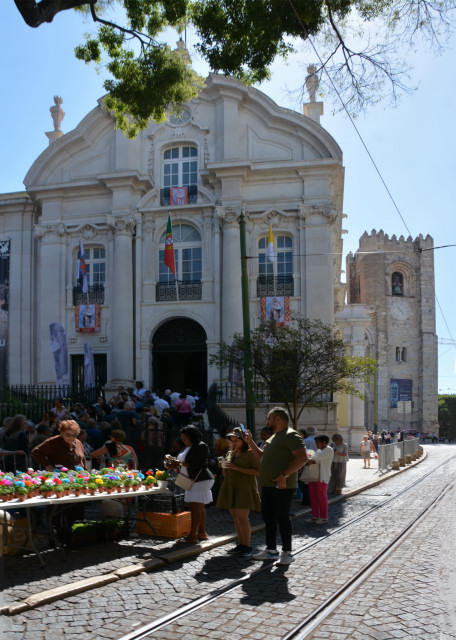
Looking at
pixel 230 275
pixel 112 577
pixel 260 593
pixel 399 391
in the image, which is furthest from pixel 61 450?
pixel 399 391

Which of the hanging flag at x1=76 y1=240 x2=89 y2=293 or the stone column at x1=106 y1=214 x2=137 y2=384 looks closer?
the hanging flag at x1=76 y1=240 x2=89 y2=293

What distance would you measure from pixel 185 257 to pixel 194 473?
19.0 m

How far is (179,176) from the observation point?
27797 millimetres

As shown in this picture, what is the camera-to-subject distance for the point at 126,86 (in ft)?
43.5

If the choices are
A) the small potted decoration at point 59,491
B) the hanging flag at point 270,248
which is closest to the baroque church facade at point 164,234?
the hanging flag at point 270,248

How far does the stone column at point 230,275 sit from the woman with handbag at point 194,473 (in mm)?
16358

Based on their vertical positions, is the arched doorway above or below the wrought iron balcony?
below

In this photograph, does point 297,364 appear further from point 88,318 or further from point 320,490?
point 88,318

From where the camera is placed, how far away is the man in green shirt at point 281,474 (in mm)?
7645

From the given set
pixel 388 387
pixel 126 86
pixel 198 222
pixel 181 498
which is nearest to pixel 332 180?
pixel 198 222

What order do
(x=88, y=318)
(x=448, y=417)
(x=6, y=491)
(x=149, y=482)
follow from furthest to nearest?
(x=448, y=417)
(x=88, y=318)
(x=149, y=482)
(x=6, y=491)

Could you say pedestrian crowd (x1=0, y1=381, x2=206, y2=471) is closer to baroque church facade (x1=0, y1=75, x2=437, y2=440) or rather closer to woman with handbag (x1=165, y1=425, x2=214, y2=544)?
woman with handbag (x1=165, y1=425, x2=214, y2=544)

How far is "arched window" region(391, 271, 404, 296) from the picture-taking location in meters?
80.1

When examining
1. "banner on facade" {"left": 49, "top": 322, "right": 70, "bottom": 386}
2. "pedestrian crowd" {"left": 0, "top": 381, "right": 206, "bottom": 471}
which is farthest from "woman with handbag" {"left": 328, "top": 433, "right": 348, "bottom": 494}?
"banner on facade" {"left": 49, "top": 322, "right": 70, "bottom": 386}
